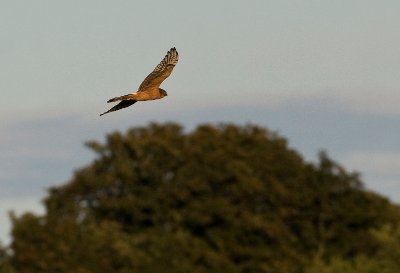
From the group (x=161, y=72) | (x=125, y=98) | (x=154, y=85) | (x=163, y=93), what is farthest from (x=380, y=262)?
(x=125, y=98)

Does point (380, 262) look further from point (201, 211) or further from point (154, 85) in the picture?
point (154, 85)

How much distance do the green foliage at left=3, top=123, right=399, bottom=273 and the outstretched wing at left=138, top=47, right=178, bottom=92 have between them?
116ft

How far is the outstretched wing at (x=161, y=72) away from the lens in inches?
1640

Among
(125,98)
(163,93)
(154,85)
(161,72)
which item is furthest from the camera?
(161,72)

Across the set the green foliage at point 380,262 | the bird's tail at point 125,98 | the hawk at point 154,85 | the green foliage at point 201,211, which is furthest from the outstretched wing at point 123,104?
the green foliage at point 201,211

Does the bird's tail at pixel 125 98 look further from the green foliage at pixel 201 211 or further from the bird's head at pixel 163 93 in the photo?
the green foliage at pixel 201 211

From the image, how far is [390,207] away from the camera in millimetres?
83000

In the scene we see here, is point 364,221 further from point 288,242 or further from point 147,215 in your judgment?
→ point 147,215

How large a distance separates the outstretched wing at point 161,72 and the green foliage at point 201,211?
35.3 meters

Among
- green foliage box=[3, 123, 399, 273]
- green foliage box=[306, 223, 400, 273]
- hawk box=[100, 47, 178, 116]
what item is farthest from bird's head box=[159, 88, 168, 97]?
green foliage box=[3, 123, 399, 273]

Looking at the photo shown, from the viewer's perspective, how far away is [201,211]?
82250 millimetres

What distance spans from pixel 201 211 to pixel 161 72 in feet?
131

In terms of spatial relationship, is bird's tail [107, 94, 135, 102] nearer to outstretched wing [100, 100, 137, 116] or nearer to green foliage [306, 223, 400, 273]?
outstretched wing [100, 100, 137, 116]

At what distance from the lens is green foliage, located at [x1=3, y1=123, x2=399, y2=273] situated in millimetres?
80562
